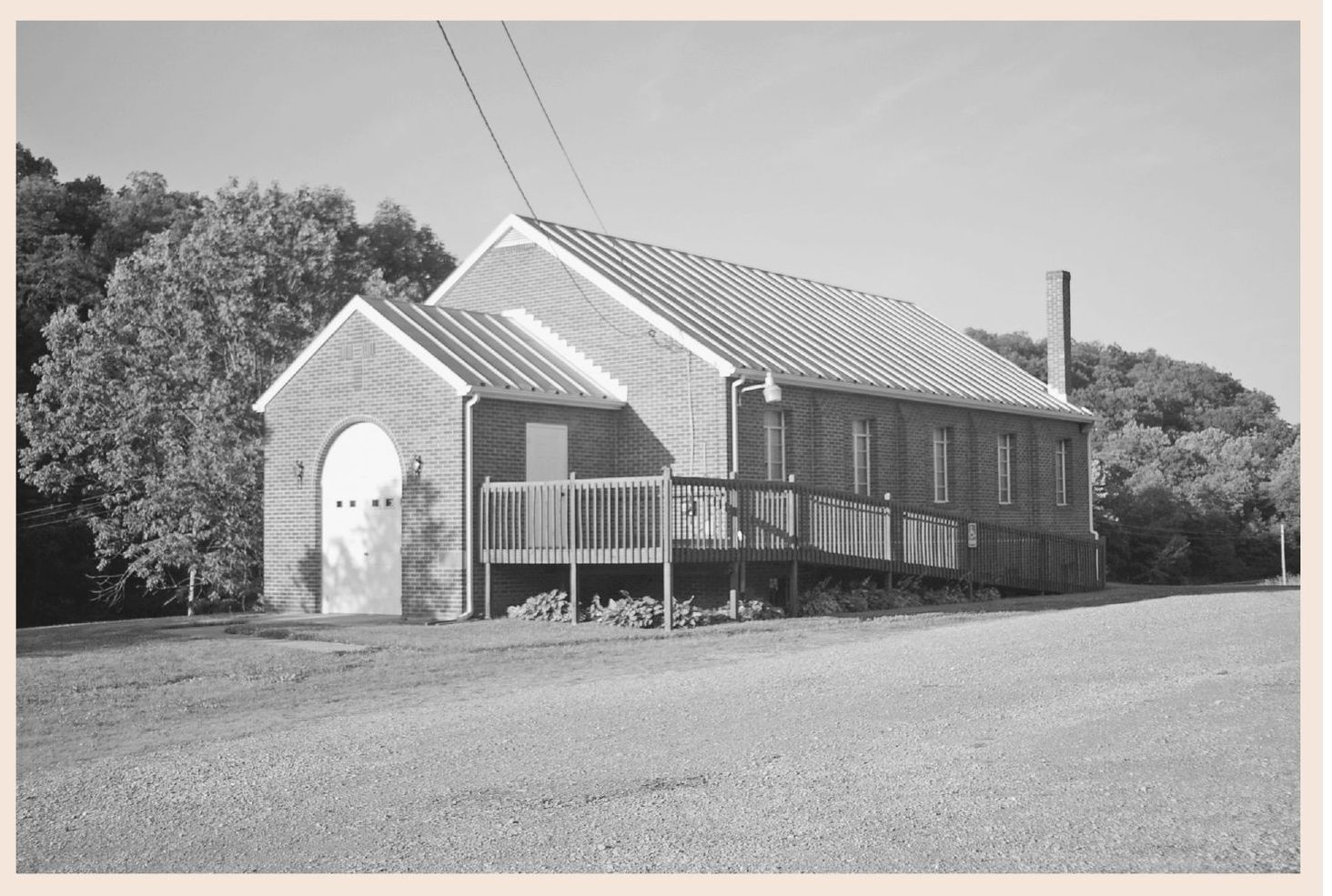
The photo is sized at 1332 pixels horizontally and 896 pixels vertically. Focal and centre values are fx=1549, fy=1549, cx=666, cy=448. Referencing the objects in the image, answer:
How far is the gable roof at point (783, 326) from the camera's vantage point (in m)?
24.9

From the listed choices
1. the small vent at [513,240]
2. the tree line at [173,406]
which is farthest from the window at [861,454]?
the tree line at [173,406]

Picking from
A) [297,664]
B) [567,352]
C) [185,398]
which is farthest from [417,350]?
[185,398]

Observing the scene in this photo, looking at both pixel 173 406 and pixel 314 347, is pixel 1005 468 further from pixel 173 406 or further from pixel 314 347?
pixel 173 406

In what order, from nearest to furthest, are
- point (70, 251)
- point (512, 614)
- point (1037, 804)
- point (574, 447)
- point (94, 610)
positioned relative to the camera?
point (1037, 804), point (512, 614), point (574, 447), point (94, 610), point (70, 251)

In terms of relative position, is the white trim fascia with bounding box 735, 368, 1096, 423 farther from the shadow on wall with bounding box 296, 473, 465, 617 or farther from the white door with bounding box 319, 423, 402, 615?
the white door with bounding box 319, 423, 402, 615

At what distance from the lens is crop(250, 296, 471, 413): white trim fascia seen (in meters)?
22.6

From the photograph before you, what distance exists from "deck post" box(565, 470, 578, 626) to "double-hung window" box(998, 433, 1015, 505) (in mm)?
12515

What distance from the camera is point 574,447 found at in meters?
24.2

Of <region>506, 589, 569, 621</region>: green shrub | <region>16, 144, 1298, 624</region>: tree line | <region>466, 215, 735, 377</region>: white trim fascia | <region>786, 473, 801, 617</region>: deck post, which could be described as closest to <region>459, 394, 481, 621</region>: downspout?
<region>506, 589, 569, 621</region>: green shrub

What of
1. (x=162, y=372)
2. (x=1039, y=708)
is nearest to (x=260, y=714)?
(x=1039, y=708)

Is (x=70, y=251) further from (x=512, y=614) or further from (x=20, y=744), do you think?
(x=20, y=744)

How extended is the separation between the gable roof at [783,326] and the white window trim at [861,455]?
756 mm

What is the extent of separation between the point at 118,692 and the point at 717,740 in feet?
21.9

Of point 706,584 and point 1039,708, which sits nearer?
point 1039,708
